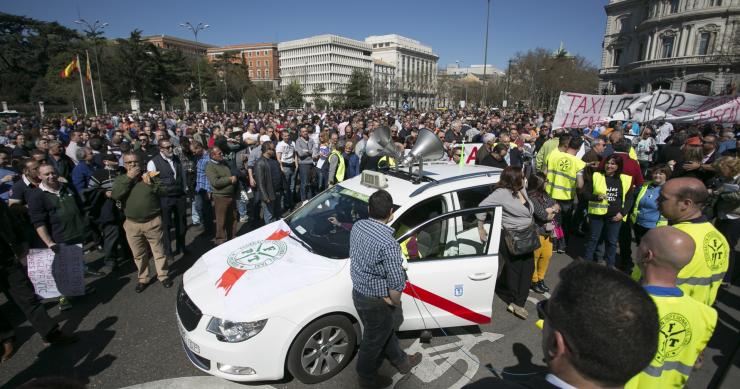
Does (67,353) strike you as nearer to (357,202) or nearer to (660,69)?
(357,202)

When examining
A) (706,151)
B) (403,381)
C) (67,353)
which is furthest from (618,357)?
(706,151)

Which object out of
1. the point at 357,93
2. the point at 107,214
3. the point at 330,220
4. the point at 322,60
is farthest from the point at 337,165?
the point at 322,60

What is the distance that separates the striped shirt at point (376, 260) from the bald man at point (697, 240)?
1944 mm

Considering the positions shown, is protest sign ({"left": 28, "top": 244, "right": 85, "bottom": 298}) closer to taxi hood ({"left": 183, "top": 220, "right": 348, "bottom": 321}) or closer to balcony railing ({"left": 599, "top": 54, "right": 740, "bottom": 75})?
taxi hood ({"left": 183, "top": 220, "right": 348, "bottom": 321})

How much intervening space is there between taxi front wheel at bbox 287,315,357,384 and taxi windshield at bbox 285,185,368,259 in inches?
24.3


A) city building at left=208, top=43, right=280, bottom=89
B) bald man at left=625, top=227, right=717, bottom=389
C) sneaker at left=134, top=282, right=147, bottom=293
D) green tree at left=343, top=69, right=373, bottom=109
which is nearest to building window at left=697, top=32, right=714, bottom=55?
green tree at left=343, top=69, right=373, bottom=109

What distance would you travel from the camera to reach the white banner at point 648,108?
7.98 metres

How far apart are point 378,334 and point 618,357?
1.88 metres

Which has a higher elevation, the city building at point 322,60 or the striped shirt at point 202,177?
the city building at point 322,60

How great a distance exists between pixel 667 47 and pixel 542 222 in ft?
220

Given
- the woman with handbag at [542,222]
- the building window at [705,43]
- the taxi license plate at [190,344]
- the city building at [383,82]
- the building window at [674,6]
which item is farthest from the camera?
the city building at [383,82]

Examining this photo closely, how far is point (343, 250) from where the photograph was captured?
3445mm

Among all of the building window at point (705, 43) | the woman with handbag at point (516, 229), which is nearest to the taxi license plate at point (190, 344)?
the woman with handbag at point (516, 229)

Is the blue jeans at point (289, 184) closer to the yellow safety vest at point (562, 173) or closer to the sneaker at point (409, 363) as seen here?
the yellow safety vest at point (562, 173)
